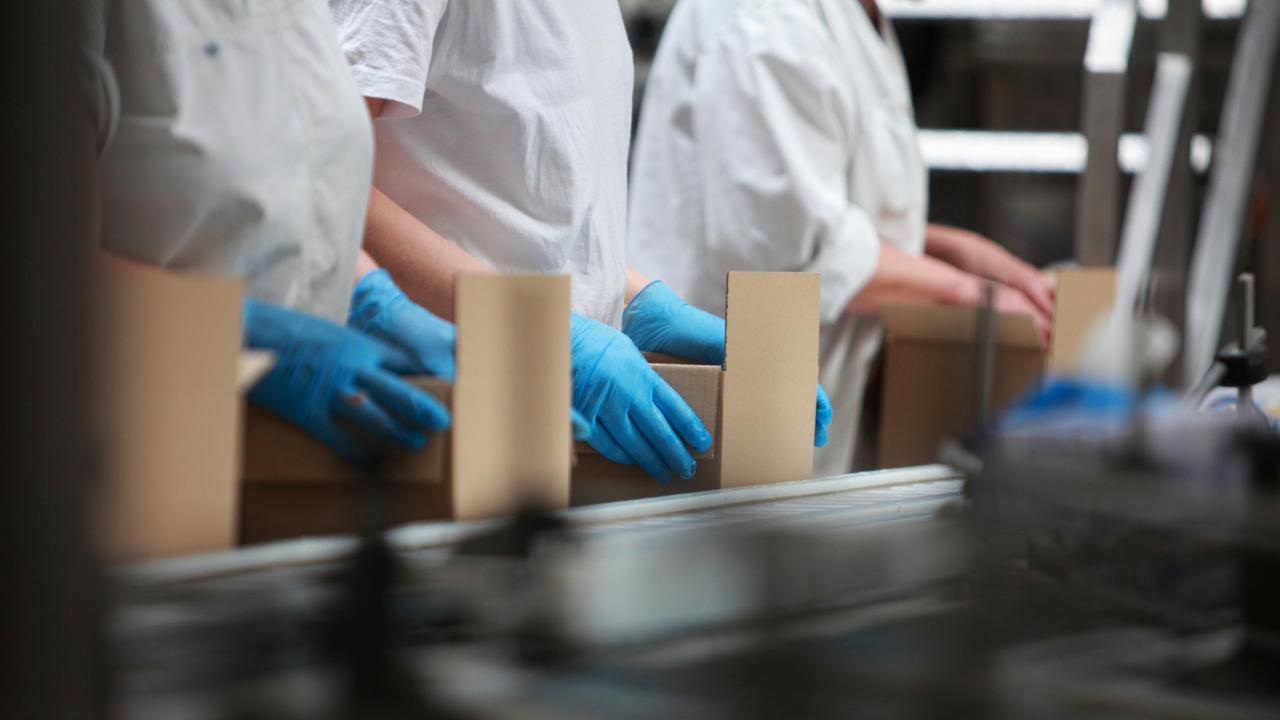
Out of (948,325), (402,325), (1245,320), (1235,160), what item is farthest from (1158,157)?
(402,325)

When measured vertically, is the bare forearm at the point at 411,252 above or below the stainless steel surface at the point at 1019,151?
below

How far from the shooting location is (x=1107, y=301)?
0.95 meters

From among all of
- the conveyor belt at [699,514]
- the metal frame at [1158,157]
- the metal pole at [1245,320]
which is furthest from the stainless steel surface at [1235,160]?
the conveyor belt at [699,514]

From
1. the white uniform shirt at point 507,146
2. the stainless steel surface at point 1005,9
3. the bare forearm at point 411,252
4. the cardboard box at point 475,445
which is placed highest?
the stainless steel surface at point 1005,9

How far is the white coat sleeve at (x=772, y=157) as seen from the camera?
1727 mm

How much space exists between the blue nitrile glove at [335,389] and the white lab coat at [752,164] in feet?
3.32

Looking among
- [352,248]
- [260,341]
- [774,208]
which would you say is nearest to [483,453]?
[260,341]

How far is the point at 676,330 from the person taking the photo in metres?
1.15

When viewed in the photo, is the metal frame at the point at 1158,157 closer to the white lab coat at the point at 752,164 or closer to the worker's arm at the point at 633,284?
the white lab coat at the point at 752,164

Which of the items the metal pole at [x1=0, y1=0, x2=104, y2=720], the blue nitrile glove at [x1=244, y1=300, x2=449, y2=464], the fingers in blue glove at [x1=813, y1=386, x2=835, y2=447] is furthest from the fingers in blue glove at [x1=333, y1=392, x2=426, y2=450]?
the fingers in blue glove at [x1=813, y1=386, x2=835, y2=447]

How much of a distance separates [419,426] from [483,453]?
0.04 m

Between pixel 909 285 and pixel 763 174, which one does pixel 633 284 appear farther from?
pixel 909 285

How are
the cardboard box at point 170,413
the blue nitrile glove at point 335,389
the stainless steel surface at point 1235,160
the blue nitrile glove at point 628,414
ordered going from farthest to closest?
the stainless steel surface at point 1235,160
the blue nitrile glove at point 628,414
the blue nitrile glove at point 335,389
the cardboard box at point 170,413

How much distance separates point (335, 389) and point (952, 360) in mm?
541
